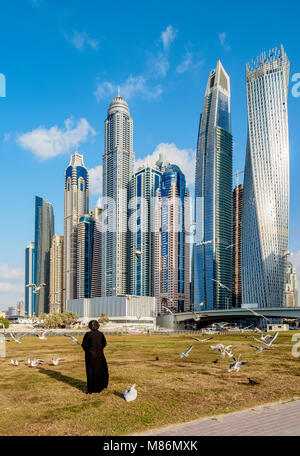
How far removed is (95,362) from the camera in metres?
17.5

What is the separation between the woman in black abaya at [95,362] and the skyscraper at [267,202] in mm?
178871

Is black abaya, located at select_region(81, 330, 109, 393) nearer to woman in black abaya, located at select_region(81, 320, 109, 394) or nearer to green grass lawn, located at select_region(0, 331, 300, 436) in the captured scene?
woman in black abaya, located at select_region(81, 320, 109, 394)

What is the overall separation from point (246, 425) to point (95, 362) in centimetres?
784

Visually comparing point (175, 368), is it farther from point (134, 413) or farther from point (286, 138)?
point (286, 138)

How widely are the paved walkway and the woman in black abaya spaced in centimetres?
617

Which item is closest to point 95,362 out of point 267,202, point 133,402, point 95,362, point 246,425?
point 95,362

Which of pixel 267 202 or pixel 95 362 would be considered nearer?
pixel 95 362

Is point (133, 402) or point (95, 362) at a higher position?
point (95, 362)

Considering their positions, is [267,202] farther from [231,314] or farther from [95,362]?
[95,362]

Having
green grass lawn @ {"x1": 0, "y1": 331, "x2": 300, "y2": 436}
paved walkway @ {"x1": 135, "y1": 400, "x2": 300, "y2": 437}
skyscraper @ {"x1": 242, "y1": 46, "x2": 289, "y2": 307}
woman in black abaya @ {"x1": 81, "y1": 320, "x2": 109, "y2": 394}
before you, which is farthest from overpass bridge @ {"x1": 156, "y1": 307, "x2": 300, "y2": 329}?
paved walkway @ {"x1": 135, "y1": 400, "x2": 300, "y2": 437}

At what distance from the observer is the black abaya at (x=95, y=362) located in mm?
17484

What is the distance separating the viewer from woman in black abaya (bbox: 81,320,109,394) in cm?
1748

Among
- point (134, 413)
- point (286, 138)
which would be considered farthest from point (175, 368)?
point (286, 138)
